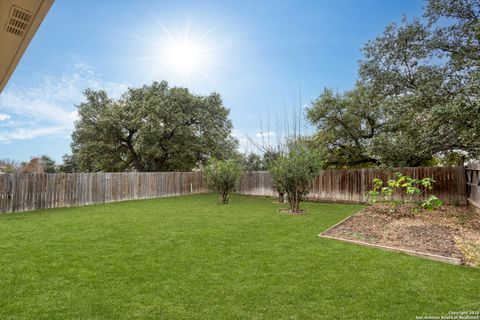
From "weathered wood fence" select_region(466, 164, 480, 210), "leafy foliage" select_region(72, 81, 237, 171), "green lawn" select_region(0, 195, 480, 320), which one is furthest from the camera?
"leafy foliage" select_region(72, 81, 237, 171)

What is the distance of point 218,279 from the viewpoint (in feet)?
10.7

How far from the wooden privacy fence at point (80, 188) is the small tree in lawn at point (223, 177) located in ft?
12.4

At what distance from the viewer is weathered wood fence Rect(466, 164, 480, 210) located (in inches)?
326

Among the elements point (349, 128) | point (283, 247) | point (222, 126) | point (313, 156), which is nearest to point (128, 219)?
point (283, 247)

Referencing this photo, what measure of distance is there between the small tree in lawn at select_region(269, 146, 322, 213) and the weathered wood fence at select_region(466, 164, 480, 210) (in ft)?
14.5

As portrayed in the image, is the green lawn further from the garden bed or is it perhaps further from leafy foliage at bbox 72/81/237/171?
leafy foliage at bbox 72/81/237/171

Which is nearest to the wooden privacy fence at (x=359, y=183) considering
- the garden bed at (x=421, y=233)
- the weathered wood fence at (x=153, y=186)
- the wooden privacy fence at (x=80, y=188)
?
the weathered wood fence at (x=153, y=186)

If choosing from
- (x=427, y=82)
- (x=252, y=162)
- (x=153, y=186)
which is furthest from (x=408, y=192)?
(x=153, y=186)

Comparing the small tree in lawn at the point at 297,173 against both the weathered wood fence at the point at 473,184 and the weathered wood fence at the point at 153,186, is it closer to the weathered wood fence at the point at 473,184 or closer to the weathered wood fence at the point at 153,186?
the weathered wood fence at the point at 153,186

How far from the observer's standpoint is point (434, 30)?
9.02 meters

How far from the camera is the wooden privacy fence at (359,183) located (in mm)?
10359

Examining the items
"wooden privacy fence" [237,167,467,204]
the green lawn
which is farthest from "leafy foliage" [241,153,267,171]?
the green lawn

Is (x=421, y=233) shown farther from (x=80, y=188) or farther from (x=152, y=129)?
(x=152, y=129)

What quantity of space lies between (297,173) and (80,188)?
840cm
